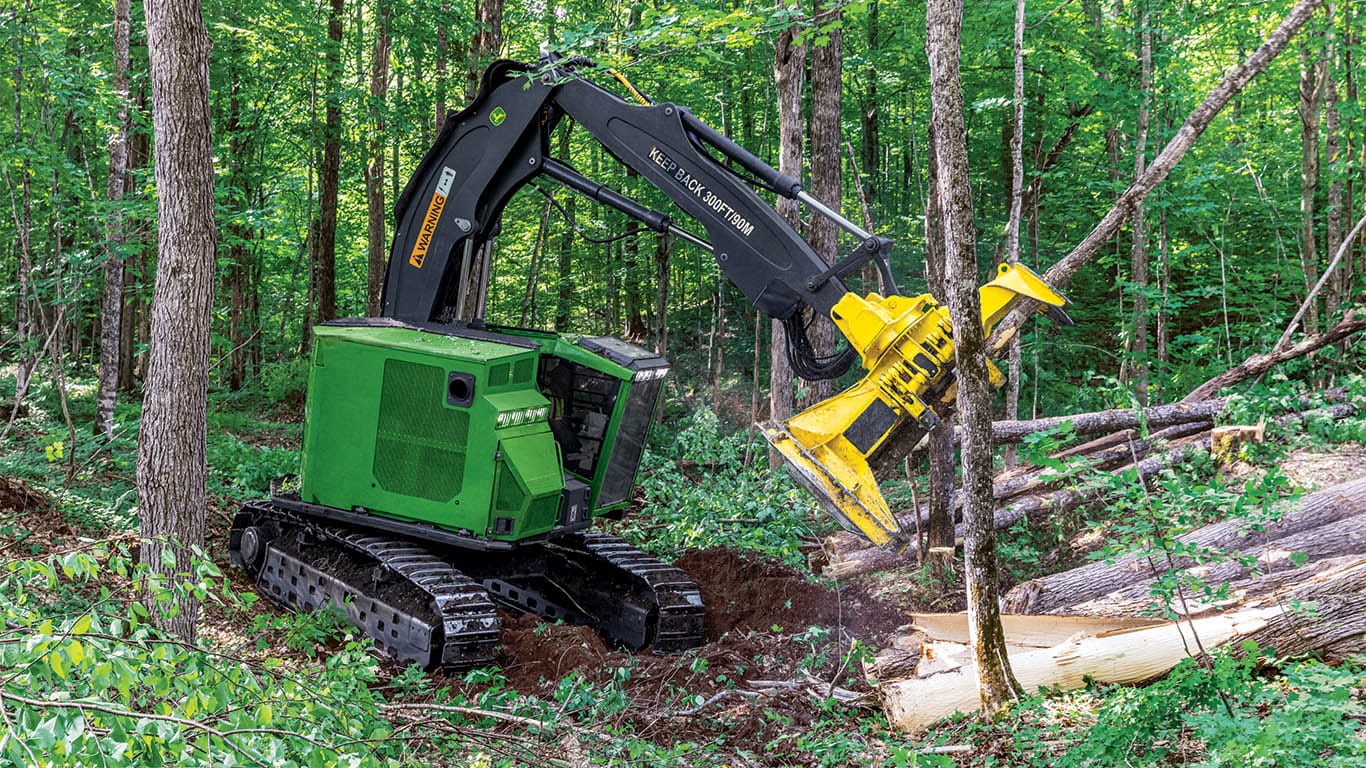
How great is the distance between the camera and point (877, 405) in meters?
6.18

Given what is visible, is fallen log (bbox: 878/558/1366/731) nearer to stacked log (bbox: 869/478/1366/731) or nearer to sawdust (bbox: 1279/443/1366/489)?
stacked log (bbox: 869/478/1366/731)

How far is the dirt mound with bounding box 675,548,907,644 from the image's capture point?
268 inches

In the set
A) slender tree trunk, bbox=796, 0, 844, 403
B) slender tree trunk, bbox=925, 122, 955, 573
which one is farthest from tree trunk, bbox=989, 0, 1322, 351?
slender tree trunk, bbox=796, 0, 844, 403

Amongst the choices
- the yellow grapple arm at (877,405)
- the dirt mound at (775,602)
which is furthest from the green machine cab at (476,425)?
the yellow grapple arm at (877,405)

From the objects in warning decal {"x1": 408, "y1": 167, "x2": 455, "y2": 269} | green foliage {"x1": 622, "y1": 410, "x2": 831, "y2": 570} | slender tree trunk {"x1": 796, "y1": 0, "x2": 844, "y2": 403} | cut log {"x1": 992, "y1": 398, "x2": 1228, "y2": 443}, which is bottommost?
green foliage {"x1": 622, "y1": 410, "x2": 831, "y2": 570}

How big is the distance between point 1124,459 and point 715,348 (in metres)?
9.85

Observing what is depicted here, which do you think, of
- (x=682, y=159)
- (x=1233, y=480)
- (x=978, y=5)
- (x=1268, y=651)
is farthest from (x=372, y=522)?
(x=978, y=5)

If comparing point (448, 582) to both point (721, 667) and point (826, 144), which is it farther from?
point (826, 144)

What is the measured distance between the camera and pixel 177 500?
203 inches

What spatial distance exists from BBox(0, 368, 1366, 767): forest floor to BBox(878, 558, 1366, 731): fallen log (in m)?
0.14

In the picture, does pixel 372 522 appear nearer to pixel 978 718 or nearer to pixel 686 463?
pixel 978 718

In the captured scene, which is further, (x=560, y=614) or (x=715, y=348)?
(x=715, y=348)

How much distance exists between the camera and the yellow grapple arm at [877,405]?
5.98 metres

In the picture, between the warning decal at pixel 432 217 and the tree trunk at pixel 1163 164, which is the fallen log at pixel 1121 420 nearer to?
the tree trunk at pixel 1163 164
